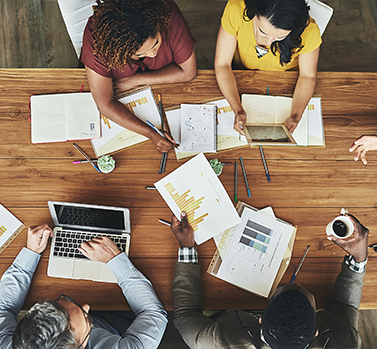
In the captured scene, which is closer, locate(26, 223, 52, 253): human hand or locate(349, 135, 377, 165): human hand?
locate(26, 223, 52, 253): human hand

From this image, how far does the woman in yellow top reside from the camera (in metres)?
1.16

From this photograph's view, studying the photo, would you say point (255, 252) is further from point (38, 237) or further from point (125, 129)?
point (38, 237)

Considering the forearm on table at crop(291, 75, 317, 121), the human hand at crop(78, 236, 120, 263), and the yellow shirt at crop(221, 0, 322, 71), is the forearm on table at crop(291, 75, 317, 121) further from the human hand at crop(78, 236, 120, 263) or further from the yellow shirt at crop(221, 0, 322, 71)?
the human hand at crop(78, 236, 120, 263)

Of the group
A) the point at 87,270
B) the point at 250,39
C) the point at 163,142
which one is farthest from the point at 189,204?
the point at 250,39

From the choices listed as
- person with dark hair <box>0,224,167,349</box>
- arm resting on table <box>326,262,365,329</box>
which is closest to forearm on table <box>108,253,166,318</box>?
person with dark hair <box>0,224,167,349</box>

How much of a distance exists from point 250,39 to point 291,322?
127 centimetres

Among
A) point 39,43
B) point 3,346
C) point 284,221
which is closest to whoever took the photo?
point 3,346

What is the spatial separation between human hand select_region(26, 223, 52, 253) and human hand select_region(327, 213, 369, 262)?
124cm

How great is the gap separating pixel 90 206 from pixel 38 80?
0.71m

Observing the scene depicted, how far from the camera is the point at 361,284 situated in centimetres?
119

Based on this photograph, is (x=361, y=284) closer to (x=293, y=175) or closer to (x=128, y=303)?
(x=293, y=175)

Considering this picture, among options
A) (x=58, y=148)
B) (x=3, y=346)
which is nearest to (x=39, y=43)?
(x=58, y=148)

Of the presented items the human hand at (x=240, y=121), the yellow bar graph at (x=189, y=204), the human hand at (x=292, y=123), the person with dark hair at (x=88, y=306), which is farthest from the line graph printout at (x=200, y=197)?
the human hand at (x=292, y=123)

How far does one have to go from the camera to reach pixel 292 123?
135 centimetres
